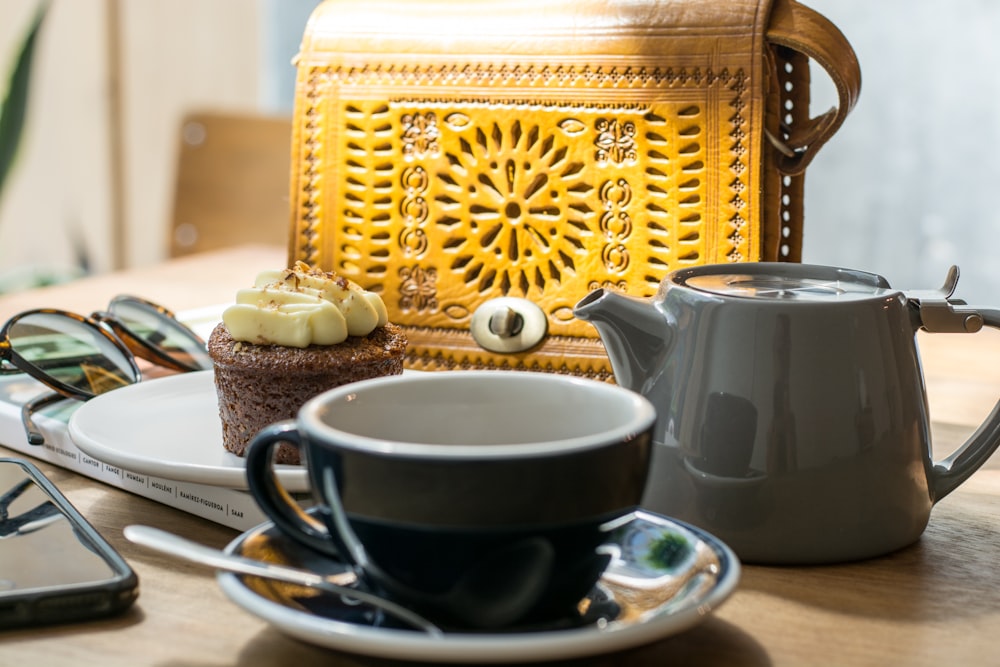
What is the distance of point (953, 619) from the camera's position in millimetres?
411

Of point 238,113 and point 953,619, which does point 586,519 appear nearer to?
point 953,619

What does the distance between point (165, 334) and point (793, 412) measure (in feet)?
1.73

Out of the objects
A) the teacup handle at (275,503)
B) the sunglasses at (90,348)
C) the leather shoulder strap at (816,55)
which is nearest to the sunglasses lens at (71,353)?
the sunglasses at (90,348)

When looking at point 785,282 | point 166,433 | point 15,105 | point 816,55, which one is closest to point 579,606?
point 785,282

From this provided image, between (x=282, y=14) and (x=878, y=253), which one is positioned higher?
(x=282, y=14)

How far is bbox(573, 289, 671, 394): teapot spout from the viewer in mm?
470

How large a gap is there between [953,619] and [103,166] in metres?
2.62

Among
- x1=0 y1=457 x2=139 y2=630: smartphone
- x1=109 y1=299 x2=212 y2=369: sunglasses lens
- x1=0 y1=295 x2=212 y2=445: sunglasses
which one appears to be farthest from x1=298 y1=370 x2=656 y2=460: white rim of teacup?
x1=109 y1=299 x2=212 y2=369: sunglasses lens

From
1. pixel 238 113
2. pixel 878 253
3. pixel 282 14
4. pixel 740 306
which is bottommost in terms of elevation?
pixel 878 253

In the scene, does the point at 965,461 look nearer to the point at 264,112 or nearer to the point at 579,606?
the point at 579,606

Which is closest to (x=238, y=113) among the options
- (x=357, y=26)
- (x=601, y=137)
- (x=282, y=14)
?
(x=357, y=26)

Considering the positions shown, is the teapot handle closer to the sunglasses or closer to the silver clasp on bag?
the silver clasp on bag

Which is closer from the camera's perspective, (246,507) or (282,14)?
(246,507)

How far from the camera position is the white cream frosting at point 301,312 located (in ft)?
1.82
